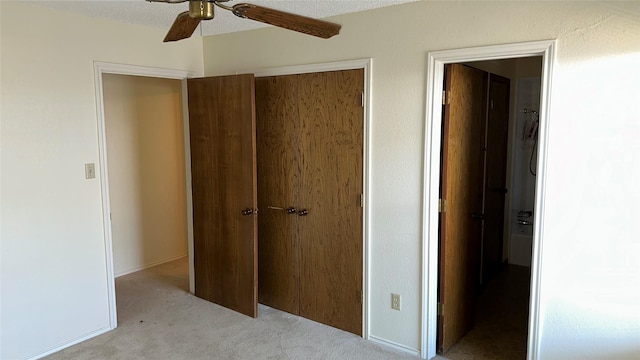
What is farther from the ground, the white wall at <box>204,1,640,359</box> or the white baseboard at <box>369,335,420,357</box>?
the white wall at <box>204,1,640,359</box>

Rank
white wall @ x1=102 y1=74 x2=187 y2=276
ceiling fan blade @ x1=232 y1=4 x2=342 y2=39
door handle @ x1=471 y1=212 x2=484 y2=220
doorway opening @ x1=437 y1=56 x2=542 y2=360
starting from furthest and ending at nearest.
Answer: white wall @ x1=102 y1=74 x2=187 y2=276 → door handle @ x1=471 y1=212 x2=484 y2=220 → doorway opening @ x1=437 y1=56 x2=542 y2=360 → ceiling fan blade @ x1=232 y1=4 x2=342 y2=39

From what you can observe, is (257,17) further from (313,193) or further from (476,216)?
(476,216)

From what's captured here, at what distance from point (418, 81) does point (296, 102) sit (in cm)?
97

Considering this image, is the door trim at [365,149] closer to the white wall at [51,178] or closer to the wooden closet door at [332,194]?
the wooden closet door at [332,194]

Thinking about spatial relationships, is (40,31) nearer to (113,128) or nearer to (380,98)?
(113,128)

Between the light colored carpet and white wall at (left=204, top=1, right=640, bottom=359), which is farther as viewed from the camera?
the light colored carpet

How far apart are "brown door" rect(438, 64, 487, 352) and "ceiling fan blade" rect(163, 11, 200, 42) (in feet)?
5.06

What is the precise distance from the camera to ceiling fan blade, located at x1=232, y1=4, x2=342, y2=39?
1.64m

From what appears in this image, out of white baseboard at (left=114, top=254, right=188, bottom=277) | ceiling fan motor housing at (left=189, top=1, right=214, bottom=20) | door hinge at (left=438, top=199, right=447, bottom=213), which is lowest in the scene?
white baseboard at (left=114, top=254, right=188, bottom=277)

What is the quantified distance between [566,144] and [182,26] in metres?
1.95

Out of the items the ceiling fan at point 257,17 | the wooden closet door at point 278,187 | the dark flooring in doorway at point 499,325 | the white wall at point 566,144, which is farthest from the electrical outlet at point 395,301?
the ceiling fan at point 257,17

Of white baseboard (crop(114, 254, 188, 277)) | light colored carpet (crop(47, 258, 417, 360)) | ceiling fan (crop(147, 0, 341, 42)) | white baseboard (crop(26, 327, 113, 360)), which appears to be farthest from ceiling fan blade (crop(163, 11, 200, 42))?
white baseboard (crop(114, 254, 188, 277))

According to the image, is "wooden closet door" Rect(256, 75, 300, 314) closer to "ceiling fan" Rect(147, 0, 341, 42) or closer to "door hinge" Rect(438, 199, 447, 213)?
"door hinge" Rect(438, 199, 447, 213)

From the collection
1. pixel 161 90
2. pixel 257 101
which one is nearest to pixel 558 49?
pixel 257 101
